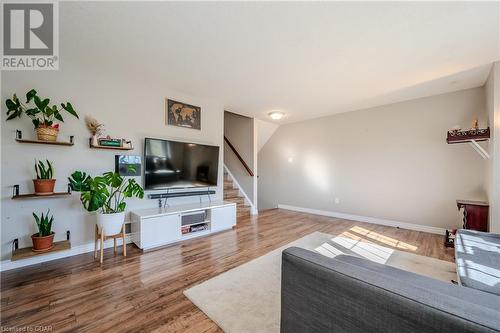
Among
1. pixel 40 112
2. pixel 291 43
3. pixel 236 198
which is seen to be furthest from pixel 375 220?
pixel 40 112

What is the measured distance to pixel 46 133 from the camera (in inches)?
92.4

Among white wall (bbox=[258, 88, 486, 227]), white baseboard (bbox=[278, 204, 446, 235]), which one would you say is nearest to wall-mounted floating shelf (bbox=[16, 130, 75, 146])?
white wall (bbox=[258, 88, 486, 227])

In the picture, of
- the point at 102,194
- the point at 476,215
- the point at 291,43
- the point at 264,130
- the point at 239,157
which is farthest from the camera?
the point at 264,130

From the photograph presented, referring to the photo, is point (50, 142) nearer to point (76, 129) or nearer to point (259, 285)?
point (76, 129)

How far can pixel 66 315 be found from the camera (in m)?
1.60

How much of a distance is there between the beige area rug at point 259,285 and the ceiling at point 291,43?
2419mm

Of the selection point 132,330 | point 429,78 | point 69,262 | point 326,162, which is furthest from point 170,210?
point 429,78

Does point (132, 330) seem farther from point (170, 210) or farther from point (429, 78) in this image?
point (429, 78)

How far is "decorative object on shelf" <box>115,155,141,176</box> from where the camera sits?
9.82ft

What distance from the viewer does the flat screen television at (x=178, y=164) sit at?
124 inches

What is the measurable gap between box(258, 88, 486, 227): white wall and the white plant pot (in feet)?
13.8

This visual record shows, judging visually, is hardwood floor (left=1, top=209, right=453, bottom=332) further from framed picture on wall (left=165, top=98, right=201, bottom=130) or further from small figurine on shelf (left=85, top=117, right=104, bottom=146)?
framed picture on wall (left=165, top=98, right=201, bottom=130)

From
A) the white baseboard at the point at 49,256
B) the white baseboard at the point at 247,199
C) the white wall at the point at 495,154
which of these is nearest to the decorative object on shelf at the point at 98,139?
the white baseboard at the point at 49,256

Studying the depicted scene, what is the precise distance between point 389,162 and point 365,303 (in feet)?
13.7
